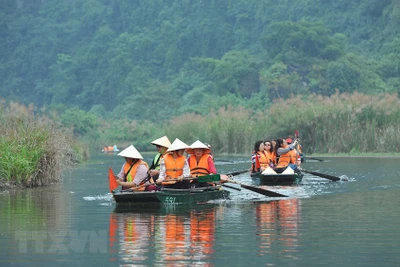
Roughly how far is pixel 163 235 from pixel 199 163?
544 centimetres

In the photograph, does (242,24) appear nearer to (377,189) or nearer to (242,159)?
(242,159)

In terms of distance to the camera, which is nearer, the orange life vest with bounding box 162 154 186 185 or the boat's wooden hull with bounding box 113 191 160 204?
the boat's wooden hull with bounding box 113 191 160 204

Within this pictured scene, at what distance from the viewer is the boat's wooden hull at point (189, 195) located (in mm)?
18188

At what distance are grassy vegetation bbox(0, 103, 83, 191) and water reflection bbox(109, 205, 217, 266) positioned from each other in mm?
4833

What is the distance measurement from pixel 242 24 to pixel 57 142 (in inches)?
2709

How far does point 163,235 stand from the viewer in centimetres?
1421

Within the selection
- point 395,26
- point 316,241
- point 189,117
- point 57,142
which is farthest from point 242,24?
point 316,241

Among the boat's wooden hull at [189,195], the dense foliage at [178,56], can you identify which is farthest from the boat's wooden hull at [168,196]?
the dense foliage at [178,56]

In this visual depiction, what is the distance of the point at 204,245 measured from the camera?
13.1 meters

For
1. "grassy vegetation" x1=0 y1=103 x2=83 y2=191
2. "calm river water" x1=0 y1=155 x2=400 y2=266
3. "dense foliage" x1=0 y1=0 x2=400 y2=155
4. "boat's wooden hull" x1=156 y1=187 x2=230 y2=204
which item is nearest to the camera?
"calm river water" x1=0 y1=155 x2=400 y2=266

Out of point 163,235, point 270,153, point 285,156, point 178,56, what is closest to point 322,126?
point 270,153

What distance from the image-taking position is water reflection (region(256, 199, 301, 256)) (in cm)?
1309

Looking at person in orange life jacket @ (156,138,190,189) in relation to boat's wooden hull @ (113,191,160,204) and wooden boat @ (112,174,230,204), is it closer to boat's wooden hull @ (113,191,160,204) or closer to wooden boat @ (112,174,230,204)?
wooden boat @ (112,174,230,204)

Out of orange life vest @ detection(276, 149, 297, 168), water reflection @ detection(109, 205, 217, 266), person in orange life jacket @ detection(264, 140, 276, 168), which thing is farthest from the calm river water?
person in orange life jacket @ detection(264, 140, 276, 168)
